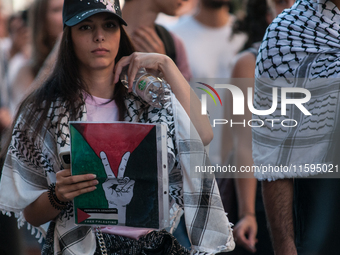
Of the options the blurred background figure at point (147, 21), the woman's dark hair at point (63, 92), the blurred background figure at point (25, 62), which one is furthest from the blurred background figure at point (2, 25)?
the woman's dark hair at point (63, 92)

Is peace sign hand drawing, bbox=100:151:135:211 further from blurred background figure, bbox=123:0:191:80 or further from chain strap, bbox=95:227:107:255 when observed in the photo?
blurred background figure, bbox=123:0:191:80

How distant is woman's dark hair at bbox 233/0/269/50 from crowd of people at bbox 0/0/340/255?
0.57m

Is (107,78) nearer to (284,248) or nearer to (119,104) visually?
(119,104)

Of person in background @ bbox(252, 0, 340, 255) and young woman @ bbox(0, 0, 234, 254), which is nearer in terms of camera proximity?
young woman @ bbox(0, 0, 234, 254)

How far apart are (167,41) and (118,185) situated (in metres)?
1.69

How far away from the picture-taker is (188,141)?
192 centimetres

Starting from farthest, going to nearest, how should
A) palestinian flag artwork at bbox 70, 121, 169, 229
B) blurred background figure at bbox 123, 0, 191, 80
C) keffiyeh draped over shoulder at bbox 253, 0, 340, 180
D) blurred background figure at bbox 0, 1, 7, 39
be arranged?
1. blurred background figure at bbox 0, 1, 7, 39
2. blurred background figure at bbox 123, 0, 191, 80
3. keffiyeh draped over shoulder at bbox 253, 0, 340, 180
4. palestinian flag artwork at bbox 70, 121, 169, 229

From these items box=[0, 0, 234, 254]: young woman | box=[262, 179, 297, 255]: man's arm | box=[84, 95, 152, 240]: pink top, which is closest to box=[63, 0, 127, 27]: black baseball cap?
box=[0, 0, 234, 254]: young woman

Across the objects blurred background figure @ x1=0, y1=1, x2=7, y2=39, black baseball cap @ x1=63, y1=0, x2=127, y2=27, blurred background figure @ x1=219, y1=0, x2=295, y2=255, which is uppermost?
blurred background figure @ x1=0, y1=1, x2=7, y2=39

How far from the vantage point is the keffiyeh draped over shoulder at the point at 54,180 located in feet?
6.22

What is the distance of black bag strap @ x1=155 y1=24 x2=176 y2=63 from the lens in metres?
3.17

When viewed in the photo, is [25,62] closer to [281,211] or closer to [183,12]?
[183,12]

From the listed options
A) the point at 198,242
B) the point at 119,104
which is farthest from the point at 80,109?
the point at 198,242

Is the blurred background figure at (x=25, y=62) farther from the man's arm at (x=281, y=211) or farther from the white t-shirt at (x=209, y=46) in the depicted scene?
the man's arm at (x=281, y=211)
